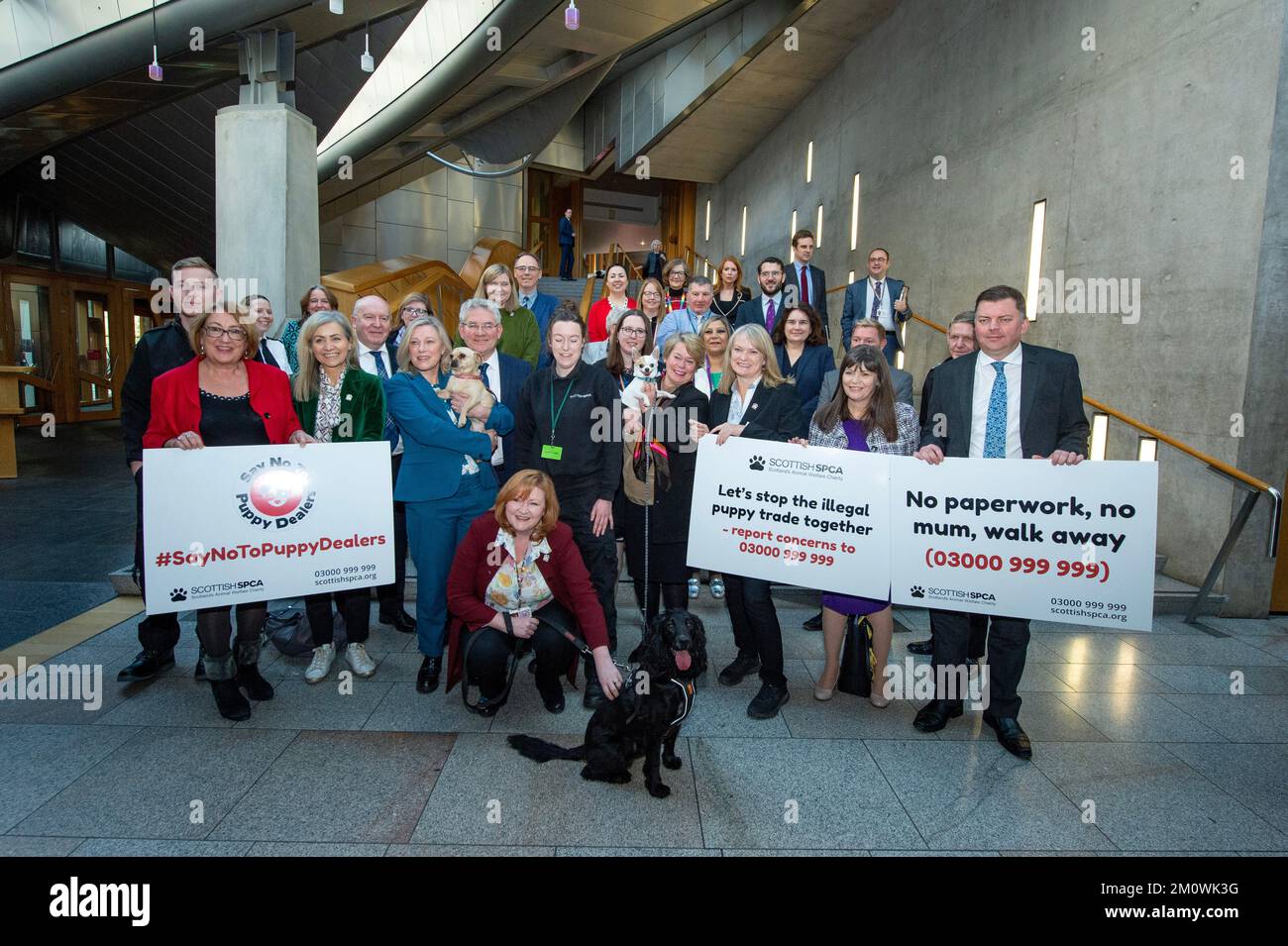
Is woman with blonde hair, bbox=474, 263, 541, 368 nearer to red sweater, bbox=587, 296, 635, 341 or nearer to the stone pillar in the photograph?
red sweater, bbox=587, 296, 635, 341

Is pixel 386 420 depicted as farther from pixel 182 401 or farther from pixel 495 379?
pixel 182 401

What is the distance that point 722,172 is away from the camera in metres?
22.3

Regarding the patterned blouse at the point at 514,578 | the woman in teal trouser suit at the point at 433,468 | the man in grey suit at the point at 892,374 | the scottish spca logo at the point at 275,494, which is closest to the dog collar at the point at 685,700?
the patterned blouse at the point at 514,578

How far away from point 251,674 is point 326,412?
4.51ft

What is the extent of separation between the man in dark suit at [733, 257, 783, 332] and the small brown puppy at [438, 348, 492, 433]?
2821 mm

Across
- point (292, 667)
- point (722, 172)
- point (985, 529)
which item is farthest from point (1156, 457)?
point (722, 172)

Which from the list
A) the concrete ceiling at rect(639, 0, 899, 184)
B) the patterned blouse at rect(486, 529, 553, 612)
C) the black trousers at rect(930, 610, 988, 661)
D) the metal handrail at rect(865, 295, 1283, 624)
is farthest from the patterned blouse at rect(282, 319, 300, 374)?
the concrete ceiling at rect(639, 0, 899, 184)

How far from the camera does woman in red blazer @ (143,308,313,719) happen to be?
10.8 ft

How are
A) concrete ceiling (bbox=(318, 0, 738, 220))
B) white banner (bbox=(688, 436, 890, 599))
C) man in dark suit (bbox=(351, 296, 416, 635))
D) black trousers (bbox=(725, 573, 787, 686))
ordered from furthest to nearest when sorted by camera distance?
1. concrete ceiling (bbox=(318, 0, 738, 220))
2. man in dark suit (bbox=(351, 296, 416, 635))
3. black trousers (bbox=(725, 573, 787, 686))
4. white banner (bbox=(688, 436, 890, 599))

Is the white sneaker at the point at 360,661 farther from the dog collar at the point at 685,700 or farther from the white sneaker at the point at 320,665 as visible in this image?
the dog collar at the point at 685,700

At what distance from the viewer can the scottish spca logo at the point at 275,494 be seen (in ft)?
11.0

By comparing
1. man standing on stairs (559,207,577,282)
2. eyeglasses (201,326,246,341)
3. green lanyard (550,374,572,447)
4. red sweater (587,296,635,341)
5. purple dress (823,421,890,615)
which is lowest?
purple dress (823,421,890,615)

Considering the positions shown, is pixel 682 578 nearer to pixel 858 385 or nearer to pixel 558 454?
pixel 558 454

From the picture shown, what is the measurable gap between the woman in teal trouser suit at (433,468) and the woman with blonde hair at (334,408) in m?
0.20
